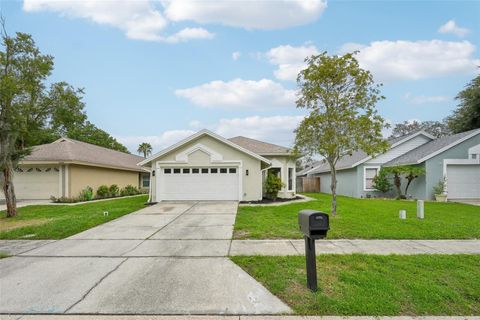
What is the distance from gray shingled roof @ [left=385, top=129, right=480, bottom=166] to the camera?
54.3ft

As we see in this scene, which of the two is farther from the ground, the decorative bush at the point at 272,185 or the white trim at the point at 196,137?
the white trim at the point at 196,137

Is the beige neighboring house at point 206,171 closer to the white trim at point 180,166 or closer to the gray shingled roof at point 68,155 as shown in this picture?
the white trim at point 180,166

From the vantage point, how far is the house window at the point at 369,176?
18828 millimetres

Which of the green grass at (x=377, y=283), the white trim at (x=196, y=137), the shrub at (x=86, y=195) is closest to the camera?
the green grass at (x=377, y=283)

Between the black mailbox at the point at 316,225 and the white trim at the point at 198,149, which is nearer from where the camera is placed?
the black mailbox at the point at 316,225

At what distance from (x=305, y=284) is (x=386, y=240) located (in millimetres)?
3674

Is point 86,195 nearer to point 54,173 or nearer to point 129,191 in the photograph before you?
point 54,173

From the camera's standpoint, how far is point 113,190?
20.6 metres

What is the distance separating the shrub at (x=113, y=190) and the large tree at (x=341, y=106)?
1633 centimetres

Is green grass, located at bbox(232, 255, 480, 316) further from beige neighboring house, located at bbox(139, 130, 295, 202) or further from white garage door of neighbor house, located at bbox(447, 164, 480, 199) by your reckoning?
white garage door of neighbor house, located at bbox(447, 164, 480, 199)

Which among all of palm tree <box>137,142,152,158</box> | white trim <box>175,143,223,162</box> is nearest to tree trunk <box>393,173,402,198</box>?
white trim <box>175,143,223,162</box>

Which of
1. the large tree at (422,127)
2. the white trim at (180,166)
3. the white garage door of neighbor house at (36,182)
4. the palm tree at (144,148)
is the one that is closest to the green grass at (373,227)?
the white trim at (180,166)

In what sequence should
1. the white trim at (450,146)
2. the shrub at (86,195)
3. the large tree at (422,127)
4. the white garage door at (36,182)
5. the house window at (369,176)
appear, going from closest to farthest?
the white trim at (450,146) → the white garage door at (36,182) → the shrub at (86,195) → the house window at (369,176) → the large tree at (422,127)

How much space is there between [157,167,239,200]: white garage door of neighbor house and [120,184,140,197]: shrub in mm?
8888
